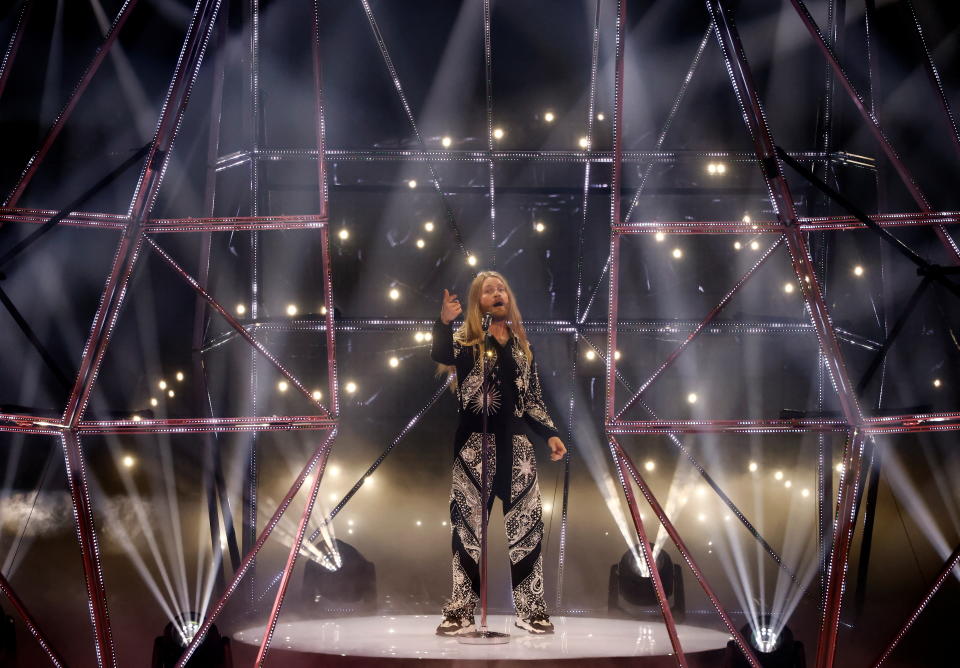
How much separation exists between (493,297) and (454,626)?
1.39 metres

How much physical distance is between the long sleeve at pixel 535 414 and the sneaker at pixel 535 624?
760 millimetres

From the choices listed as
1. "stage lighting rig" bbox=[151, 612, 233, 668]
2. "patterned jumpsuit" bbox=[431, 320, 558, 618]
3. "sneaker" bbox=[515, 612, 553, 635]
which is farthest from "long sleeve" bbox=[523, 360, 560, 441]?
"stage lighting rig" bbox=[151, 612, 233, 668]

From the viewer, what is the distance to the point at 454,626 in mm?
3225

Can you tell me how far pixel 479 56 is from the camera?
194 inches

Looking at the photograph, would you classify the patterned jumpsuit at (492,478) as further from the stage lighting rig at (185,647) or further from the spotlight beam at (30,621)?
the spotlight beam at (30,621)

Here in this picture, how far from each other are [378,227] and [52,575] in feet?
9.09

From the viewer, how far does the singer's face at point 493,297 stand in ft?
11.0

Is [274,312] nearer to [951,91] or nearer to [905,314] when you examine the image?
[905,314]

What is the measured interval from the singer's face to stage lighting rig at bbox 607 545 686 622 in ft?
6.64

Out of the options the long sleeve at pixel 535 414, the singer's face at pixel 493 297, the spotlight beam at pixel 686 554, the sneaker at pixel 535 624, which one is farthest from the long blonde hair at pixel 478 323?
the sneaker at pixel 535 624

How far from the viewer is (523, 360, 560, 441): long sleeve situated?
3.39 meters

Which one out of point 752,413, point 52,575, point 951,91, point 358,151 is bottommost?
point 52,575

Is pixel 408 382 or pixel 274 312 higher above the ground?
pixel 274 312

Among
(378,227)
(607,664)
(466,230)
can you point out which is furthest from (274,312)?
(607,664)
